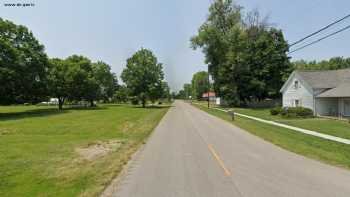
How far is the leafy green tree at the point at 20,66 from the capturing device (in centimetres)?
3139

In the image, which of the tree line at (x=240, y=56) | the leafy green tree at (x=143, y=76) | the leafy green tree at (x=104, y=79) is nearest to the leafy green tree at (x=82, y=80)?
the leafy green tree at (x=143, y=76)

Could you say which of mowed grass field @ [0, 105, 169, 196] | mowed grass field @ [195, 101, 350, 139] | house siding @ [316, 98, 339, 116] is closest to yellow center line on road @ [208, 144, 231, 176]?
mowed grass field @ [0, 105, 169, 196]

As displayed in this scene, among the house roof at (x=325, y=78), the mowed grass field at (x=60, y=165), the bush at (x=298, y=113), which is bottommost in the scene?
the mowed grass field at (x=60, y=165)

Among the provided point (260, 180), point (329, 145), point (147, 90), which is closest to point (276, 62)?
point (147, 90)

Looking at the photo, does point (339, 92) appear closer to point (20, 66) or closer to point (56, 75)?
point (20, 66)

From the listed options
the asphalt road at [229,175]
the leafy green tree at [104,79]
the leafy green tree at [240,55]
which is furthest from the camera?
the leafy green tree at [104,79]

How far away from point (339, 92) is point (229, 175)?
25.0 m

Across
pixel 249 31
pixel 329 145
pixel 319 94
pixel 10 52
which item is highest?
pixel 249 31

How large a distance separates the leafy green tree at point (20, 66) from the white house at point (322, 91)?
35.8 m

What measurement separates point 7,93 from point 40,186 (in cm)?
3395

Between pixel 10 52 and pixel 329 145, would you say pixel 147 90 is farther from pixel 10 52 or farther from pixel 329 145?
pixel 329 145

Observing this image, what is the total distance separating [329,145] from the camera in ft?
38.6

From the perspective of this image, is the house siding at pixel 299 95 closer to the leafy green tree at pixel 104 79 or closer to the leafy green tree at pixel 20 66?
the leafy green tree at pixel 20 66

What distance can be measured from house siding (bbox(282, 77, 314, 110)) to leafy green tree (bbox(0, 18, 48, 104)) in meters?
35.8
